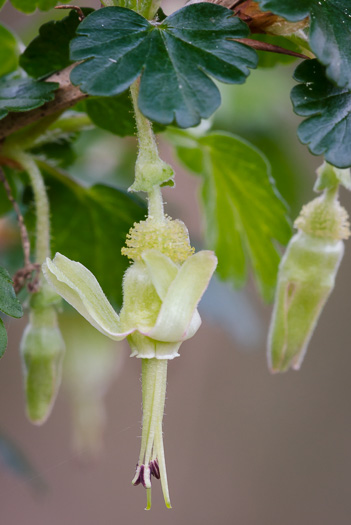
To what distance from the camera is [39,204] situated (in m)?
0.58

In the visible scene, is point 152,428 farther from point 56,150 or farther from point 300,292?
point 56,150

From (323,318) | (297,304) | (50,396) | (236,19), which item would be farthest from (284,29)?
(323,318)

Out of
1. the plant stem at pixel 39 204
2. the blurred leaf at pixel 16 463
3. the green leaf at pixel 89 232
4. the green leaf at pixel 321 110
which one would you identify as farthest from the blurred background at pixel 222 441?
the green leaf at pixel 321 110

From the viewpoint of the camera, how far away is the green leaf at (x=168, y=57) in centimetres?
42

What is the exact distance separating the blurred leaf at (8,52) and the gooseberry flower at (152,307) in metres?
0.34

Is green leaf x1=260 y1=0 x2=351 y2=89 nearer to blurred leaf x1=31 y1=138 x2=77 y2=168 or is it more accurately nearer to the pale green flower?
the pale green flower

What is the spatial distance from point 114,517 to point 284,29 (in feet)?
8.66

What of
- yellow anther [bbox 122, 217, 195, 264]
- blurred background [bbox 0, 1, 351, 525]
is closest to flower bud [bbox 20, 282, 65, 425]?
yellow anther [bbox 122, 217, 195, 264]

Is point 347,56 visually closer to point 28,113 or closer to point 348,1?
point 348,1

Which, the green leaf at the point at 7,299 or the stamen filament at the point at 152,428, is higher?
the green leaf at the point at 7,299

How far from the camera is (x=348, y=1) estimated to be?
0.45 metres

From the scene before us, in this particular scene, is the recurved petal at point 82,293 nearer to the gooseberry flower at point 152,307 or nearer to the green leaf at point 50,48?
the gooseberry flower at point 152,307

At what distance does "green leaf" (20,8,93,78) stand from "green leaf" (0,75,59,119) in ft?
0.09

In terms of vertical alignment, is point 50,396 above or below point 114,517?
above
